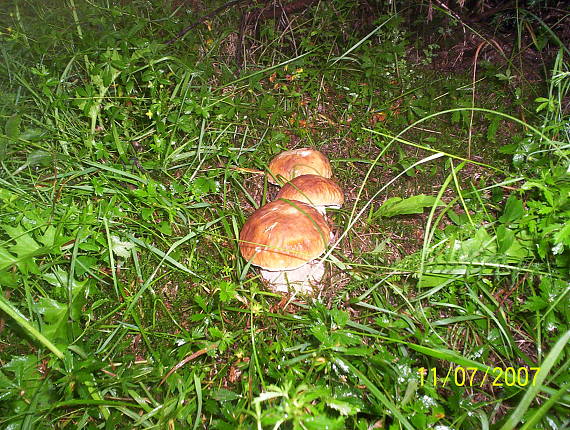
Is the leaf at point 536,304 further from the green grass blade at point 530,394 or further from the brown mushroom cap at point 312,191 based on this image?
the brown mushroom cap at point 312,191

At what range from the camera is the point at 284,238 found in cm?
195

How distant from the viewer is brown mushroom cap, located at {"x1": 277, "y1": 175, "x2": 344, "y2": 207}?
2246mm

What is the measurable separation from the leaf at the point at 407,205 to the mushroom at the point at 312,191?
0.36 meters

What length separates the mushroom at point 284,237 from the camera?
6.41ft

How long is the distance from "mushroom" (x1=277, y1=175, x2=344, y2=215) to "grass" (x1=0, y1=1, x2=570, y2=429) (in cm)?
29

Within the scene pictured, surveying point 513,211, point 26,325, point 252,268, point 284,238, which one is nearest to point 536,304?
point 513,211

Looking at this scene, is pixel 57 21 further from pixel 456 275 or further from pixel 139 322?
pixel 456 275

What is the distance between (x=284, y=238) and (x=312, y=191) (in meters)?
0.46

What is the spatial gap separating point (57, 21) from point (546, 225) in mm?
4393

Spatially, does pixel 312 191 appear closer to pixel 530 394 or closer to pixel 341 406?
pixel 341 406

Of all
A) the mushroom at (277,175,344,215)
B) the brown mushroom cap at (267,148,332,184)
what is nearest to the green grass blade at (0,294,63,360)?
the mushroom at (277,175,344,215)

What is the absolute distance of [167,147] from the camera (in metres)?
2.71

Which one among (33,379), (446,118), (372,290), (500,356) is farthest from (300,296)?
(446,118)

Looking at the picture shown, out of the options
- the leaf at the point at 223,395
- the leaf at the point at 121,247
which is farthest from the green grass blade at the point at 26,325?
the leaf at the point at 223,395
